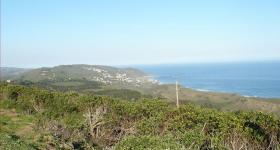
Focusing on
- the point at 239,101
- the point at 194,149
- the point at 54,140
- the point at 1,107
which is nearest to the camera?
the point at 194,149

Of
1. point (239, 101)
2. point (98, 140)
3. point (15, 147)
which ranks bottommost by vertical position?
point (239, 101)

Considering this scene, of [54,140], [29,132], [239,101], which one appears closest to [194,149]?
[54,140]

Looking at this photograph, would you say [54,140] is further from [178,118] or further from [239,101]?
[239,101]

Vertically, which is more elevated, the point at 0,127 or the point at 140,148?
the point at 140,148

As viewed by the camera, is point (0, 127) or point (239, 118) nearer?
point (239, 118)

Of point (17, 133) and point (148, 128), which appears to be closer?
point (148, 128)

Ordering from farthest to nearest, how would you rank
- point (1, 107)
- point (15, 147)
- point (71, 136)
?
point (1, 107), point (71, 136), point (15, 147)

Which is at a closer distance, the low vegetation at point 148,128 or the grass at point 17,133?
the grass at point 17,133

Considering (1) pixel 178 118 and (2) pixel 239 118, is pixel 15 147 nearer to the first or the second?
(1) pixel 178 118

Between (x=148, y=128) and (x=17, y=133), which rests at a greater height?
(x=148, y=128)

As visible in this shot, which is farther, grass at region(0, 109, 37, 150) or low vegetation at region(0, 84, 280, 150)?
low vegetation at region(0, 84, 280, 150)
